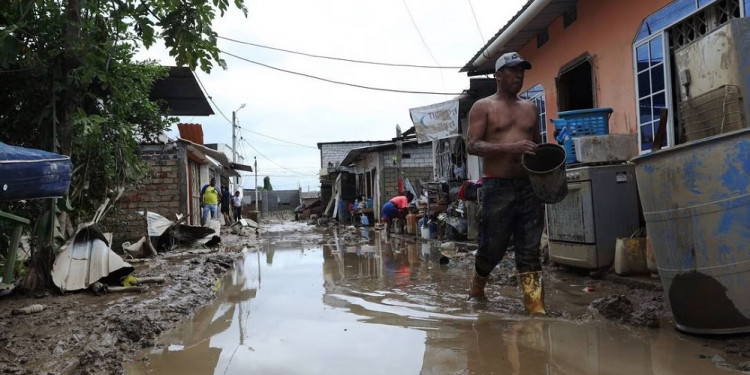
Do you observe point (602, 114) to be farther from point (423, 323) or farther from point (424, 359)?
point (424, 359)

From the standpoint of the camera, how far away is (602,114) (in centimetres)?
522

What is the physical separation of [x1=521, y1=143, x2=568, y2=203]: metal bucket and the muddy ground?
0.74 meters

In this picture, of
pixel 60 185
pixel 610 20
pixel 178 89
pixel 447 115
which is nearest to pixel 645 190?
pixel 60 185

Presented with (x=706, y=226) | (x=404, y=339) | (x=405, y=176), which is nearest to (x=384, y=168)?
(x=405, y=176)

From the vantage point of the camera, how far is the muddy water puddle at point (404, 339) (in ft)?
7.93

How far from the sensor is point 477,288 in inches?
153

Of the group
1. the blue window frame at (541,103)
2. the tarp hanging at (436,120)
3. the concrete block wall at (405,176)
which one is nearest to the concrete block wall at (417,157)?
the concrete block wall at (405,176)

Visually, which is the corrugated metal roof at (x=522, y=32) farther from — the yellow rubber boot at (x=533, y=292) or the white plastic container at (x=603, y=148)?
the yellow rubber boot at (x=533, y=292)

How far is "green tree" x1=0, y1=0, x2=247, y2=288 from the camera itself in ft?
13.1

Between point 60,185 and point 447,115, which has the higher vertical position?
point 447,115

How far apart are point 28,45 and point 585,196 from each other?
5.47 m

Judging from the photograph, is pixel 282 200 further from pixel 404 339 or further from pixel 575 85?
pixel 404 339

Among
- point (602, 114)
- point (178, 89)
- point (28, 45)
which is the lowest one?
point (602, 114)

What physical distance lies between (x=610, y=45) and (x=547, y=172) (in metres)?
3.94
